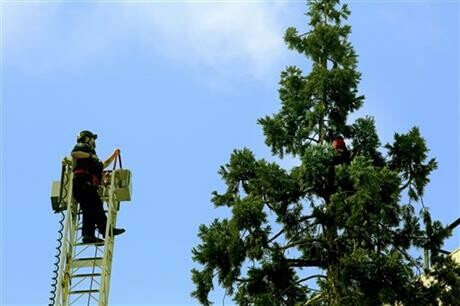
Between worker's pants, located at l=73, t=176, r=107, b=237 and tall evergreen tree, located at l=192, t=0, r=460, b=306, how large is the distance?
169cm

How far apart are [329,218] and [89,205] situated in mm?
3913

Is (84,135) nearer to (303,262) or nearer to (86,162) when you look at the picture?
(86,162)

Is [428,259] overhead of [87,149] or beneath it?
beneath

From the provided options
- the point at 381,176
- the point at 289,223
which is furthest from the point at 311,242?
the point at 381,176

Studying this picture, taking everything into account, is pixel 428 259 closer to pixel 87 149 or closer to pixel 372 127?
pixel 372 127

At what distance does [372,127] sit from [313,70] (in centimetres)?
154

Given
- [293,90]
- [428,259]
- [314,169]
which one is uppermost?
[293,90]

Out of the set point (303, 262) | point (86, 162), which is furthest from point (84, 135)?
point (303, 262)

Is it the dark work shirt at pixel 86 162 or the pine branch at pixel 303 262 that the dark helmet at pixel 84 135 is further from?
the pine branch at pixel 303 262

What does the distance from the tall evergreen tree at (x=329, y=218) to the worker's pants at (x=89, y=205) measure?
5.54 ft

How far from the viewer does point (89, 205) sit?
17656 mm

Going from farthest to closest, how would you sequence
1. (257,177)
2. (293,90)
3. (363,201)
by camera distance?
(293,90), (257,177), (363,201)

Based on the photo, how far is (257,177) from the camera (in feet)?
59.9

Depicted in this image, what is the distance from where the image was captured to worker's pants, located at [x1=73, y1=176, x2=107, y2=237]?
17.6 m
